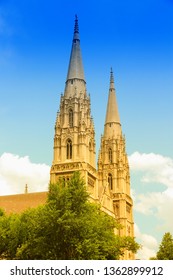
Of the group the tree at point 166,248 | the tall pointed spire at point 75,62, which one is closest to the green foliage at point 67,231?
the tree at point 166,248

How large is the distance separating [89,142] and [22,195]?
13942 millimetres

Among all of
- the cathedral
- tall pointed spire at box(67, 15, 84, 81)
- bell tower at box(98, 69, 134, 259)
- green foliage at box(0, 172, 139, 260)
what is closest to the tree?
the cathedral

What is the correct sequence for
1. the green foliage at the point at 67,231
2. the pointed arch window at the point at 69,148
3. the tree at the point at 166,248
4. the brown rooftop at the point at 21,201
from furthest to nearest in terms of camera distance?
the pointed arch window at the point at 69,148 → the brown rooftop at the point at 21,201 → the tree at the point at 166,248 → the green foliage at the point at 67,231

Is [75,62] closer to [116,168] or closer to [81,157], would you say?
[81,157]

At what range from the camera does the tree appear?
2187 inches

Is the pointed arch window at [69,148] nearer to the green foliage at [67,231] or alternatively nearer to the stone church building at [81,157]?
the stone church building at [81,157]

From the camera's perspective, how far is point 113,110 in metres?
92.8

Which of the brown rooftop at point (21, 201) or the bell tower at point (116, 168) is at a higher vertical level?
the bell tower at point (116, 168)

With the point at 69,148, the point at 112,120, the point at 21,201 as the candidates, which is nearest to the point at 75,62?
the point at 69,148

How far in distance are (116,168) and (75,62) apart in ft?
78.3

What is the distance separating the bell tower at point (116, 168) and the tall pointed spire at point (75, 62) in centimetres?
1836

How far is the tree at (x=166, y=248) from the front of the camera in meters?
55.6
